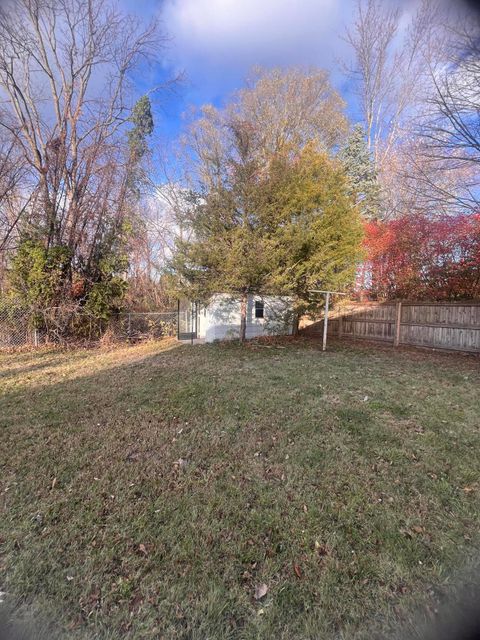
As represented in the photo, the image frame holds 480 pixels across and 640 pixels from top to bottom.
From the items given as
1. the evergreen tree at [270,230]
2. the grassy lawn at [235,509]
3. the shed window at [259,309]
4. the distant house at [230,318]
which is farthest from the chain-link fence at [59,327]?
the grassy lawn at [235,509]

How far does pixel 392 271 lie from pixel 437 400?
7857mm

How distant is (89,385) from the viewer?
4875mm

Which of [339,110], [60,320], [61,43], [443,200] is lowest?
[60,320]

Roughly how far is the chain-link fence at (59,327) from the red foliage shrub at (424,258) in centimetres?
886

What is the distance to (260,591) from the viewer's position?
1.45 m

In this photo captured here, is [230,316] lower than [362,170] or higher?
lower

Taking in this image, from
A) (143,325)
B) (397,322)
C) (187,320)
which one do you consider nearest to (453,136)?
(397,322)

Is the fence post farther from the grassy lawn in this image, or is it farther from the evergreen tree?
the grassy lawn

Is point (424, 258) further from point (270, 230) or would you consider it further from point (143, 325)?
point (143, 325)

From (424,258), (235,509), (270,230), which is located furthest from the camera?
(424,258)

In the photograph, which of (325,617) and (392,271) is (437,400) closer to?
(325,617)

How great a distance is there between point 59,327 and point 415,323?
1036 centimetres

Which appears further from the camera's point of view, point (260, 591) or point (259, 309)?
point (259, 309)

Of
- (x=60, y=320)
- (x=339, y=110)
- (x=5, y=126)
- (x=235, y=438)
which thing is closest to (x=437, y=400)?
(x=235, y=438)
